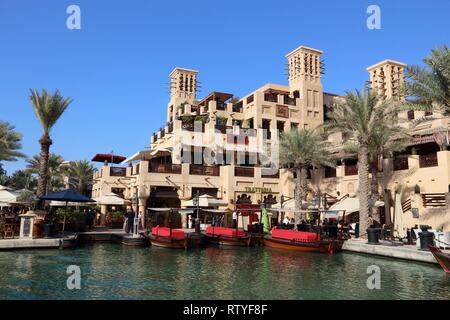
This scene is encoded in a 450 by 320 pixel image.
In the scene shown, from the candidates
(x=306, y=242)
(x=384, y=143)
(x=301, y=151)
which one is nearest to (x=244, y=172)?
(x=301, y=151)

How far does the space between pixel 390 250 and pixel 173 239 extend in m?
11.7

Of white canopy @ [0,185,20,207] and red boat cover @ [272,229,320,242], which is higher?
white canopy @ [0,185,20,207]

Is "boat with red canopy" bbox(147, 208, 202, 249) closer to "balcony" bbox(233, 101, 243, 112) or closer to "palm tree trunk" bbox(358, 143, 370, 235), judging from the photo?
"palm tree trunk" bbox(358, 143, 370, 235)

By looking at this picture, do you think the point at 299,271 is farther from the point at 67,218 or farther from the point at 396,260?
the point at 67,218

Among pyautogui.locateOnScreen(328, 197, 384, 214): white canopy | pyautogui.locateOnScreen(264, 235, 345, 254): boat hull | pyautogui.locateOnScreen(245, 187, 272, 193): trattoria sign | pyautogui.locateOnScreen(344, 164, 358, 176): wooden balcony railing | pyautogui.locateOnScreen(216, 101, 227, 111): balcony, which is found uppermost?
pyautogui.locateOnScreen(216, 101, 227, 111): balcony

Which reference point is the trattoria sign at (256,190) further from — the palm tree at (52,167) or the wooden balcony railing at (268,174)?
the palm tree at (52,167)

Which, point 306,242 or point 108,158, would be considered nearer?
point 306,242

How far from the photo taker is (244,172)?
118ft

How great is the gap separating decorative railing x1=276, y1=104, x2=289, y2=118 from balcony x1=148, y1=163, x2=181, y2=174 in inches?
555

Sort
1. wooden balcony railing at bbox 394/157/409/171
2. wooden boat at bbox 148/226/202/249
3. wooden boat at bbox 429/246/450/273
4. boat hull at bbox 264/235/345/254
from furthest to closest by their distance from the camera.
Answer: wooden balcony railing at bbox 394/157/409/171 → wooden boat at bbox 148/226/202/249 → boat hull at bbox 264/235/345/254 → wooden boat at bbox 429/246/450/273

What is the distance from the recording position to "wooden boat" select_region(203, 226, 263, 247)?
24.5 meters

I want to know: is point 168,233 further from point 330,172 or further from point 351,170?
point 330,172

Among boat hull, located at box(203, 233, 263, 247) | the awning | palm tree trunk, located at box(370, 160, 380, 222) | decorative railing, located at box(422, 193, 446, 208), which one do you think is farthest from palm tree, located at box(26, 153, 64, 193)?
decorative railing, located at box(422, 193, 446, 208)

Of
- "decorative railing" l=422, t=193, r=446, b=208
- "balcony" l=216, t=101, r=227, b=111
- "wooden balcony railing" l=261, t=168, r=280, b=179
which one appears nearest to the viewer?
"decorative railing" l=422, t=193, r=446, b=208
